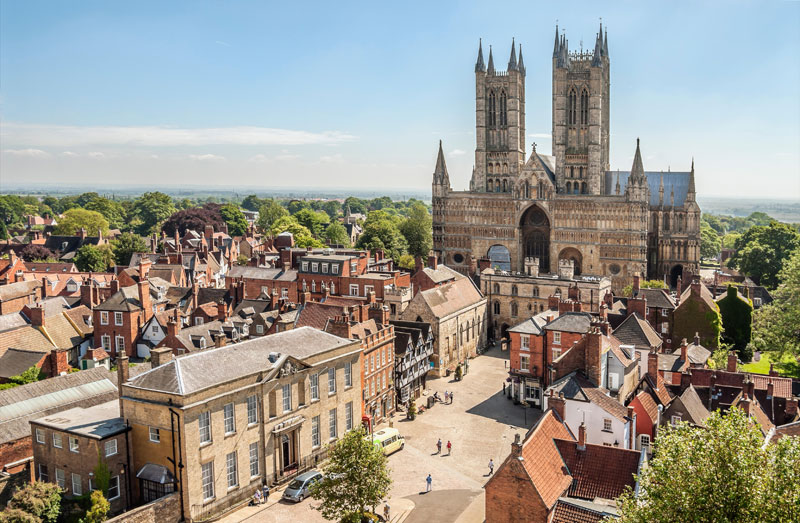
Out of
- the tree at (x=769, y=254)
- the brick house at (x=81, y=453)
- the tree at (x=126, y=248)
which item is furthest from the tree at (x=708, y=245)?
the brick house at (x=81, y=453)

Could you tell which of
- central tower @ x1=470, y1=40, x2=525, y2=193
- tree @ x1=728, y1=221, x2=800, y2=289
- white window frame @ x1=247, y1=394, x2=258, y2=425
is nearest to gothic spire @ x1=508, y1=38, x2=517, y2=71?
central tower @ x1=470, y1=40, x2=525, y2=193

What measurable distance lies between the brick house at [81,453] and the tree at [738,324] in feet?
161

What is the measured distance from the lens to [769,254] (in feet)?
292

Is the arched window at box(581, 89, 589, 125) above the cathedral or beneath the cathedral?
above

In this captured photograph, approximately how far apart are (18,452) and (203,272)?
49.7 m

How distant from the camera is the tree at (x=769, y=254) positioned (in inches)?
3489

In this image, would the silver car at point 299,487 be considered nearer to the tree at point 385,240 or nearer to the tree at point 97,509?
the tree at point 97,509

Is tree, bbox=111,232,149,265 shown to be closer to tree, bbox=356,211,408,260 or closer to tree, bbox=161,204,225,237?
tree, bbox=161,204,225,237

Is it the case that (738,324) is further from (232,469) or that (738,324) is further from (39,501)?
(39,501)

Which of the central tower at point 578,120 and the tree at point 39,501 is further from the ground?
the central tower at point 578,120

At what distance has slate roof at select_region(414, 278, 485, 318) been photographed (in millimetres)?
52750

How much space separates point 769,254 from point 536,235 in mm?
32101

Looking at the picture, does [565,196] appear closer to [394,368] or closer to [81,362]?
[394,368]

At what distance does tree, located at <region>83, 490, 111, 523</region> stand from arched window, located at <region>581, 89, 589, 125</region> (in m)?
84.3
